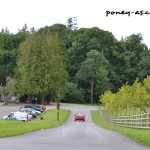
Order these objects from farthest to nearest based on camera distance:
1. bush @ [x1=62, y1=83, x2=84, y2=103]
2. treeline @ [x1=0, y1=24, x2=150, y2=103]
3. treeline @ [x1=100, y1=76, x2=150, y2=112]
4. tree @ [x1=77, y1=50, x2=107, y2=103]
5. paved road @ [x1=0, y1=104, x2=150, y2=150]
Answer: tree @ [x1=77, y1=50, x2=107, y2=103]
bush @ [x1=62, y1=83, x2=84, y2=103]
treeline @ [x1=0, y1=24, x2=150, y2=103]
treeline @ [x1=100, y1=76, x2=150, y2=112]
paved road @ [x1=0, y1=104, x2=150, y2=150]

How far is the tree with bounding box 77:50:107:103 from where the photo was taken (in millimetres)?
118375

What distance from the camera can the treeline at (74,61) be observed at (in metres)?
105

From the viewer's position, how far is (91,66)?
119m

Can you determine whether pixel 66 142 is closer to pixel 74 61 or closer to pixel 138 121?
pixel 138 121

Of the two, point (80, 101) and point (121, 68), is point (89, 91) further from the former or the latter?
point (121, 68)

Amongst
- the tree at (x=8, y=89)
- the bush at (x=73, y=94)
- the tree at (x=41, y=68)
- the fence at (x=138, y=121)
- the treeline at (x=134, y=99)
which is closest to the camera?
the fence at (x=138, y=121)

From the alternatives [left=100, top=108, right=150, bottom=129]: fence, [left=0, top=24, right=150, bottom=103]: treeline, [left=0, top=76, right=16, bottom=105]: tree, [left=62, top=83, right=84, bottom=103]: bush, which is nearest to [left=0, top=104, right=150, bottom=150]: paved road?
[left=100, top=108, right=150, bottom=129]: fence

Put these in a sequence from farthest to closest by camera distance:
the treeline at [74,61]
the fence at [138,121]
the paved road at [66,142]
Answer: the treeline at [74,61] → the fence at [138,121] → the paved road at [66,142]

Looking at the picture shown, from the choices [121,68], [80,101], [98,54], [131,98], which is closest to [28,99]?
[80,101]

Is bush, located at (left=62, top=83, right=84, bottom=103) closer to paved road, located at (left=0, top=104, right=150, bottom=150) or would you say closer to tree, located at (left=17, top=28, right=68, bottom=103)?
tree, located at (left=17, top=28, right=68, bottom=103)

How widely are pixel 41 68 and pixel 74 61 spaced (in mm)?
24360

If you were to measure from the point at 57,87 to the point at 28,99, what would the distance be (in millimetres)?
14582

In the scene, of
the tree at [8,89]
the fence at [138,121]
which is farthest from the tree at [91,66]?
the fence at [138,121]

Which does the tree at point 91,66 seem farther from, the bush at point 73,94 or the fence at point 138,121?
the fence at point 138,121
